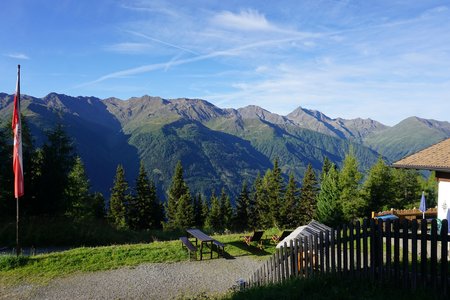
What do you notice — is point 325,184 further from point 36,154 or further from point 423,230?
point 423,230

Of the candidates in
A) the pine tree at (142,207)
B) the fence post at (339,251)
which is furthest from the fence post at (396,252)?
the pine tree at (142,207)

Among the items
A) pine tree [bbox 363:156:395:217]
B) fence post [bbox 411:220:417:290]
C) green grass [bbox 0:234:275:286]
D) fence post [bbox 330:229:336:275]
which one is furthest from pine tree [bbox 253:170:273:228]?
fence post [bbox 411:220:417:290]

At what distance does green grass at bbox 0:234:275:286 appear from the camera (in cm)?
1257

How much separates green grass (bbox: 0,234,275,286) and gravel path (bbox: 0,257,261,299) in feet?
1.98

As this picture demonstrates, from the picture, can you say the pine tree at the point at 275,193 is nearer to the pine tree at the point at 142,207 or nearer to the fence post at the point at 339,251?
the pine tree at the point at 142,207

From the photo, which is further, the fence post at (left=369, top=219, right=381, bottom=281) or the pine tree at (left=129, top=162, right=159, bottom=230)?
the pine tree at (left=129, top=162, right=159, bottom=230)

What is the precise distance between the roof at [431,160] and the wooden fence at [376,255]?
311 inches

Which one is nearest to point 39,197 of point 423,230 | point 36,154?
point 36,154

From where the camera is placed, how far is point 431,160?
53.5 feet

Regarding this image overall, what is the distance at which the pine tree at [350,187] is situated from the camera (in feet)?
145

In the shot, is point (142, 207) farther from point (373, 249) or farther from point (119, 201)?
point (373, 249)

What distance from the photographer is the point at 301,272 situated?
9391 millimetres

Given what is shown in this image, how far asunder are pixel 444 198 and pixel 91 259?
14872 mm

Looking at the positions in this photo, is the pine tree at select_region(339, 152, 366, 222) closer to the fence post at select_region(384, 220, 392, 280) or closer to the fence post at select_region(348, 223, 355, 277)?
the fence post at select_region(348, 223, 355, 277)
